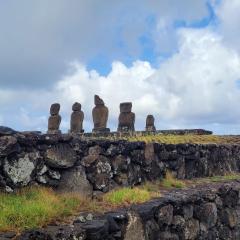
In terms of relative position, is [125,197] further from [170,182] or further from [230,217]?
[230,217]

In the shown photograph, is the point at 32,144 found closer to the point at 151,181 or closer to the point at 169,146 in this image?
→ the point at 151,181

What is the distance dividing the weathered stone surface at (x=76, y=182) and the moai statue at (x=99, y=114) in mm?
22721

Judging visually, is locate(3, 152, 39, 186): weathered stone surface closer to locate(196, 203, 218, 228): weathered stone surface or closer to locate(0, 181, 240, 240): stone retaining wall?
locate(0, 181, 240, 240): stone retaining wall

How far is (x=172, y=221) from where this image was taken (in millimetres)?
7941

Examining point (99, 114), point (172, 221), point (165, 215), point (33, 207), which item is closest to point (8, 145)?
point (33, 207)

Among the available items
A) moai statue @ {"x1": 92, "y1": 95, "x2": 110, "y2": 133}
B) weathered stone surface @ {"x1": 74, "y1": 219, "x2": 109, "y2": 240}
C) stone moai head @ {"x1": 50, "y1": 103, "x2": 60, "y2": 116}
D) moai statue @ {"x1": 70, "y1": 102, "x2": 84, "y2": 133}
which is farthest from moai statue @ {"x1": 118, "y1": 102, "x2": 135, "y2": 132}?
weathered stone surface @ {"x1": 74, "y1": 219, "x2": 109, "y2": 240}

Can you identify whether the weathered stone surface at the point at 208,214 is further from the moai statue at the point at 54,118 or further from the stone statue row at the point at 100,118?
the moai statue at the point at 54,118

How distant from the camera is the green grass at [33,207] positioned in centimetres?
542

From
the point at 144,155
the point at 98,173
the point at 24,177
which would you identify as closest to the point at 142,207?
the point at 98,173

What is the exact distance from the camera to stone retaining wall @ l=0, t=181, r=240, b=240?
17.7ft

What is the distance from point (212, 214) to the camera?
30.9ft

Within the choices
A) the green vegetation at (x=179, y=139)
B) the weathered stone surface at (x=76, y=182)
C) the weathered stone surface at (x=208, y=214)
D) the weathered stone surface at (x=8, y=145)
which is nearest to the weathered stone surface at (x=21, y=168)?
the weathered stone surface at (x=8, y=145)

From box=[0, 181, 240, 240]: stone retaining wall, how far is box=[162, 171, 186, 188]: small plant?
0.44 meters

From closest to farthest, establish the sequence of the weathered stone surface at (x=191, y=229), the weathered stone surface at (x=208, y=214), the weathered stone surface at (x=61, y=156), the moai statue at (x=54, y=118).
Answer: the weathered stone surface at (x=61, y=156) < the weathered stone surface at (x=191, y=229) < the weathered stone surface at (x=208, y=214) < the moai statue at (x=54, y=118)
